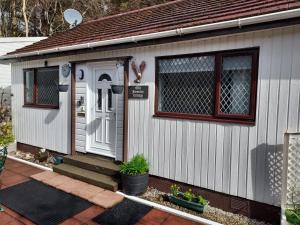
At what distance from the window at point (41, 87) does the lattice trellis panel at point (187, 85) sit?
3.43 meters

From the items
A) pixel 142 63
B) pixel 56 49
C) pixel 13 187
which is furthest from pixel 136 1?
pixel 13 187

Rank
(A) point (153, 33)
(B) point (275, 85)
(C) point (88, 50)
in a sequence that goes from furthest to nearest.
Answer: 1. (C) point (88, 50)
2. (A) point (153, 33)
3. (B) point (275, 85)

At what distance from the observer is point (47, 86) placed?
6926 mm

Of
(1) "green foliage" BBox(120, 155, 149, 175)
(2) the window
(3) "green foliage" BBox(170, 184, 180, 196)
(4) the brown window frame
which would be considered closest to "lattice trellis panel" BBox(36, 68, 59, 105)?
(2) the window

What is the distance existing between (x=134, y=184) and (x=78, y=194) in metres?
1.09

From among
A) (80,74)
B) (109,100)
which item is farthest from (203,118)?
(80,74)

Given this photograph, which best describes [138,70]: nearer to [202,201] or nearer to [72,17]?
[202,201]

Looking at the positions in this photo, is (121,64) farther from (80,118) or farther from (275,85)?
(275,85)

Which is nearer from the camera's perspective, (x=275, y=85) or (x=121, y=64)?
(x=275, y=85)

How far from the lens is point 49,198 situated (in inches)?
175

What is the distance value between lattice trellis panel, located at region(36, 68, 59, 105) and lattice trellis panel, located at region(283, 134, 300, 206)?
18.6ft

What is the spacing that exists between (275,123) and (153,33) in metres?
2.51

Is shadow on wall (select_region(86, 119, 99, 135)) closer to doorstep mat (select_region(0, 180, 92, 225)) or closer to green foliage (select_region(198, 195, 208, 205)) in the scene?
doorstep mat (select_region(0, 180, 92, 225))

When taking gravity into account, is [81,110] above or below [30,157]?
above
